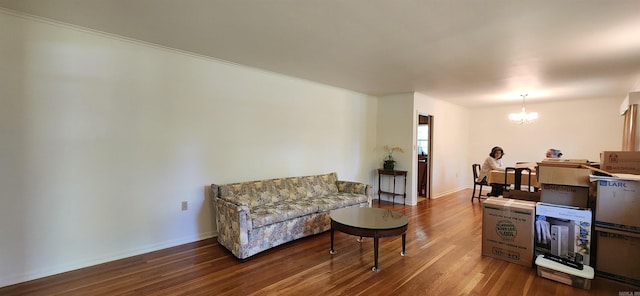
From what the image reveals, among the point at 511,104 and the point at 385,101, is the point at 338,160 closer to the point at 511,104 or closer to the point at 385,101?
the point at 385,101

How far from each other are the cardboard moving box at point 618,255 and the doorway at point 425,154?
364 centimetres

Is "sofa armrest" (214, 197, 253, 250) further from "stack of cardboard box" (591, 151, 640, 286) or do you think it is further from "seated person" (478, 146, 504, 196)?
"seated person" (478, 146, 504, 196)

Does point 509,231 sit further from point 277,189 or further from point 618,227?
point 277,189

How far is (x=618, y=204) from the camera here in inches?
102

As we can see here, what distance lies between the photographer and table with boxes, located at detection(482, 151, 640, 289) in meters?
2.54

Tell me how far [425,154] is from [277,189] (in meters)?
3.93

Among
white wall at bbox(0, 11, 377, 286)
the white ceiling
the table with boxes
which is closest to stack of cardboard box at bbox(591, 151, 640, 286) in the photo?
the table with boxes

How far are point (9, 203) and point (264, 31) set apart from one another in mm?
2719

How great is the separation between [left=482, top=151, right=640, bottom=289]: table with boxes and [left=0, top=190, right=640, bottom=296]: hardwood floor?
5.5 inches

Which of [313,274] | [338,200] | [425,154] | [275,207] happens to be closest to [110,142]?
[275,207]

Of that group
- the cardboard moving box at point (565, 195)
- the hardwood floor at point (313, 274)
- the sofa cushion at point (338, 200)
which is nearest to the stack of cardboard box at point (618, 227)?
the hardwood floor at point (313, 274)

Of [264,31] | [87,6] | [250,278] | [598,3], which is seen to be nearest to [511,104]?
[598,3]

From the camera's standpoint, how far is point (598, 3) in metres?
2.09

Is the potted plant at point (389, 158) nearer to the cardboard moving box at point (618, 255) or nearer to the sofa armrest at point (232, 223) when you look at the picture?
the cardboard moving box at point (618, 255)
